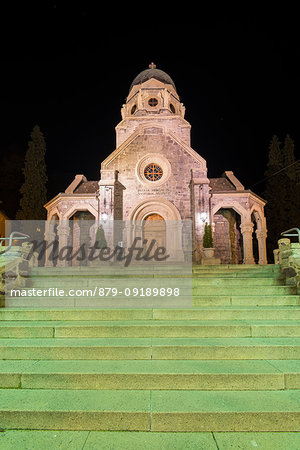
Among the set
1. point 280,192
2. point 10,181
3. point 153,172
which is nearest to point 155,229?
point 153,172

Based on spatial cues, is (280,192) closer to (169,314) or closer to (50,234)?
(50,234)

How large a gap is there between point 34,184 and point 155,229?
14794 millimetres

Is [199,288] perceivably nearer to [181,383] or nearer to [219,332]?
[219,332]

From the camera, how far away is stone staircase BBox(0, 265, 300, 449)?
10.2 feet

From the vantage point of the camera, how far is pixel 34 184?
90.4 feet

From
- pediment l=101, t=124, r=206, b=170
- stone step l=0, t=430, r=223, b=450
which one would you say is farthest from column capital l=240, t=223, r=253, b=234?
stone step l=0, t=430, r=223, b=450

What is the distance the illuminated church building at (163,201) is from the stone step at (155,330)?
10772 millimetres

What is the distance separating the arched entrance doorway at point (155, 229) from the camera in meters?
18.2

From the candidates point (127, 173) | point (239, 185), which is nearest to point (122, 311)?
point (127, 173)

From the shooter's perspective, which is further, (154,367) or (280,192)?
(280,192)

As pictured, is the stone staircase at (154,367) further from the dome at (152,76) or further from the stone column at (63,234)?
the dome at (152,76)

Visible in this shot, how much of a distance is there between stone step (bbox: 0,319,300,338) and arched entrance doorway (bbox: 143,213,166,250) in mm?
13277

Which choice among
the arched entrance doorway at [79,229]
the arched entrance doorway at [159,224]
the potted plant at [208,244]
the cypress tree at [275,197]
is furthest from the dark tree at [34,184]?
the cypress tree at [275,197]

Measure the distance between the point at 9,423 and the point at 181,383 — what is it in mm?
1929
